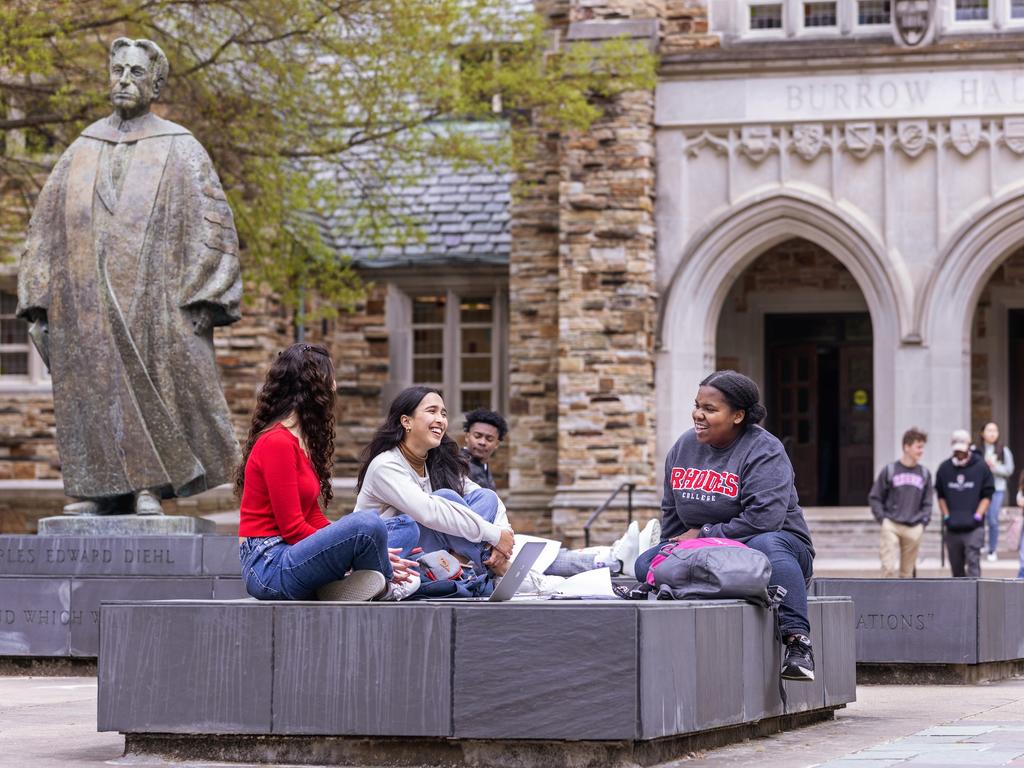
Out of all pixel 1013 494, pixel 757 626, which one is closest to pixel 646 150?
pixel 1013 494

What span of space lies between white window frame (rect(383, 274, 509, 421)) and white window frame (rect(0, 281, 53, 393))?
177 inches

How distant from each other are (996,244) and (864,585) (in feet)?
37.3

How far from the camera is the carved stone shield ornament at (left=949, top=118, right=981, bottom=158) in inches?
829

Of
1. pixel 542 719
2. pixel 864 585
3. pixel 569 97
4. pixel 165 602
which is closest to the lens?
pixel 542 719

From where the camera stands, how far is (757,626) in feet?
24.2

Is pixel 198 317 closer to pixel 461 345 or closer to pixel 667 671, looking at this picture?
pixel 667 671

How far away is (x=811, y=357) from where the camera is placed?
25.2m

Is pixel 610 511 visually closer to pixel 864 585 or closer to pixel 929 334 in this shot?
pixel 929 334

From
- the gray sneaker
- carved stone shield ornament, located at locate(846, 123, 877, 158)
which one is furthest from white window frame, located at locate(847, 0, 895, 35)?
the gray sneaker

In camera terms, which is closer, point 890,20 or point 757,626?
point 757,626

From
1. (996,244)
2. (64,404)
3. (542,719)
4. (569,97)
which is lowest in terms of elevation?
(542,719)

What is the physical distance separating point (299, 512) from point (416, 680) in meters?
0.78

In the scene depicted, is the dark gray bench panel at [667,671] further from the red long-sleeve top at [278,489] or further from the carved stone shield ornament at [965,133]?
the carved stone shield ornament at [965,133]

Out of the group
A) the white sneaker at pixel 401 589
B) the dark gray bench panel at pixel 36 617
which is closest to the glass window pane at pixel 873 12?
the dark gray bench panel at pixel 36 617
